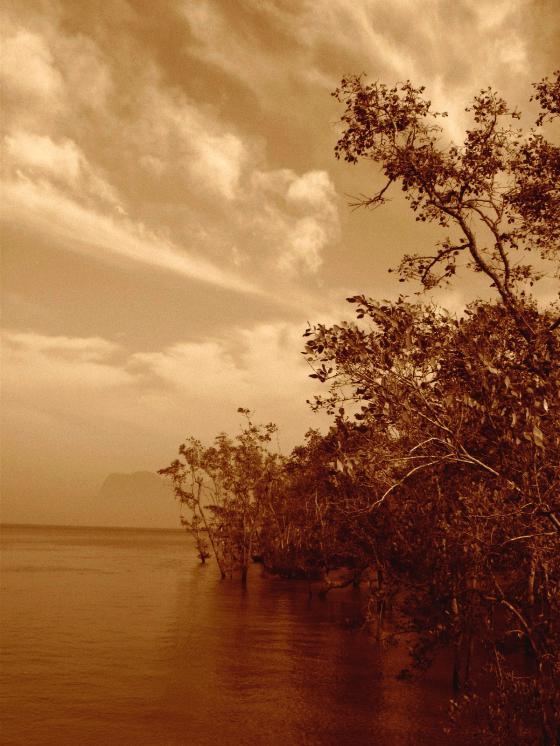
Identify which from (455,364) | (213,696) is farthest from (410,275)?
(213,696)

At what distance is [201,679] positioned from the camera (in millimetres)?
24141

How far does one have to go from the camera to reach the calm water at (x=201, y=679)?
1814cm

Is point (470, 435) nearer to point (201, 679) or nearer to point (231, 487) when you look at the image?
point (201, 679)

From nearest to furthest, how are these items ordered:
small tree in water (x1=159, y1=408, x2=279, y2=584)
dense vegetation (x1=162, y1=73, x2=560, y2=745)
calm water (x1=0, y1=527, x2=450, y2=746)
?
dense vegetation (x1=162, y1=73, x2=560, y2=745)
calm water (x1=0, y1=527, x2=450, y2=746)
small tree in water (x1=159, y1=408, x2=279, y2=584)

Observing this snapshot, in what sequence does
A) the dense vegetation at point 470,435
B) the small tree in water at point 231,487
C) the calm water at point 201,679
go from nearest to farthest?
the dense vegetation at point 470,435 → the calm water at point 201,679 → the small tree in water at point 231,487

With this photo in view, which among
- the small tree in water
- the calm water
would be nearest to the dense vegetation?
the calm water

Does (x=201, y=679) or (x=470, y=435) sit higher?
(x=470, y=435)

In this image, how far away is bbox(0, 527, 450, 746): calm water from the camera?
59.5 ft

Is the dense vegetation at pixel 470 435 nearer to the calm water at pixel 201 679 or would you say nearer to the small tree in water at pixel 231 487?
the calm water at pixel 201 679

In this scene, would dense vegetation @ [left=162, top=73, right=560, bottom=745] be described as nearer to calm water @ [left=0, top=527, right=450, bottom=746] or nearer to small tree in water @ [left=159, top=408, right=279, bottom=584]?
calm water @ [left=0, top=527, right=450, bottom=746]

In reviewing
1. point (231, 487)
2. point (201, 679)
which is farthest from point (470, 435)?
point (231, 487)

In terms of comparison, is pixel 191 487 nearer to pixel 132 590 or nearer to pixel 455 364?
pixel 132 590

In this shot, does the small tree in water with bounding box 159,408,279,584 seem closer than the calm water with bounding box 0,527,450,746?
No

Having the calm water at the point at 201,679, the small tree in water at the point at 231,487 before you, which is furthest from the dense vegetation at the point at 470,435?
the small tree in water at the point at 231,487
